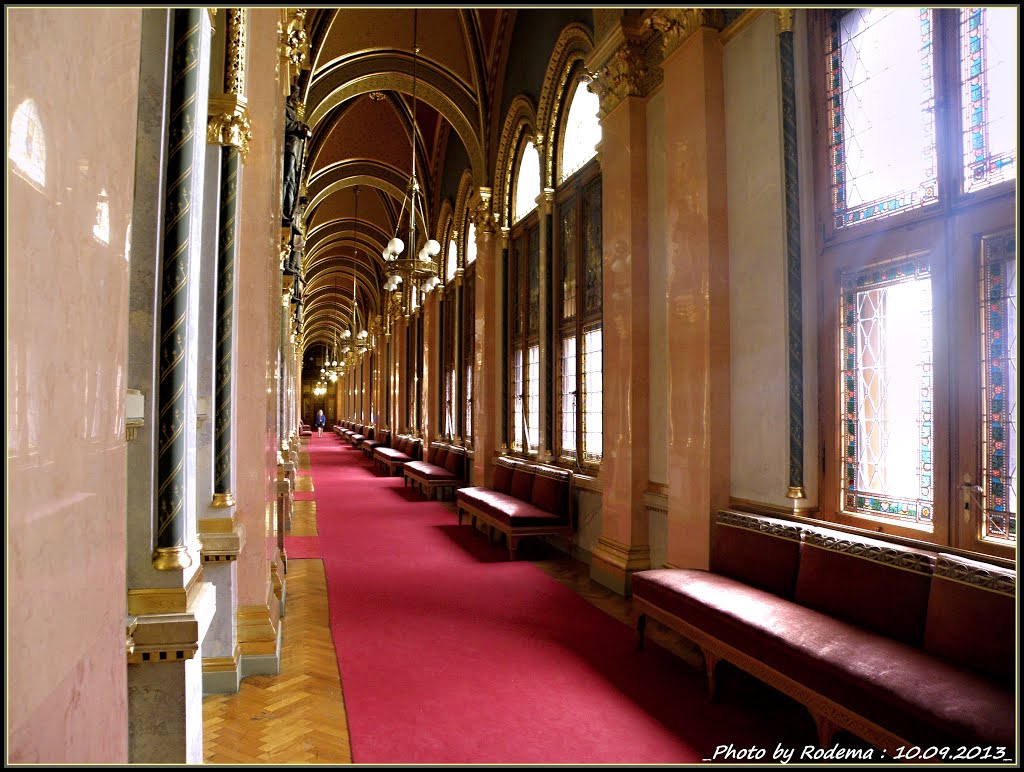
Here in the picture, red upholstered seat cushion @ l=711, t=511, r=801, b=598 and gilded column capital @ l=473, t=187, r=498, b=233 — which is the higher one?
gilded column capital @ l=473, t=187, r=498, b=233

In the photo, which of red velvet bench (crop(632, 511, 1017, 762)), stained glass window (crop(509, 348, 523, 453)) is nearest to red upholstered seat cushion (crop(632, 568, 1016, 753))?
red velvet bench (crop(632, 511, 1017, 762))

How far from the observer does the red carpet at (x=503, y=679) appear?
336cm

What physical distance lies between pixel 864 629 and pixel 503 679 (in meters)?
2.09

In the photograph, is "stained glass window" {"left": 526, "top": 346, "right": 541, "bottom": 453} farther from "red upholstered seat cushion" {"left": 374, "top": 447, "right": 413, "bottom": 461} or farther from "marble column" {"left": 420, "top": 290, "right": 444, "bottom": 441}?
"red upholstered seat cushion" {"left": 374, "top": 447, "right": 413, "bottom": 461}

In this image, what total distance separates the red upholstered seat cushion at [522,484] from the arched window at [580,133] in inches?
160

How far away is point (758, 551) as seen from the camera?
456 centimetres

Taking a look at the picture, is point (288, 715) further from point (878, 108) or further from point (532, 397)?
point (532, 397)

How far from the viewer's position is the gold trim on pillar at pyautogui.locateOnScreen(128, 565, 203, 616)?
2344 mm

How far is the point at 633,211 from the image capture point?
6.73m

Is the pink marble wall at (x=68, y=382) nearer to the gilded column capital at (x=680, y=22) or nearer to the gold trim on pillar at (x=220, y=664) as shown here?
the gold trim on pillar at (x=220, y=664)

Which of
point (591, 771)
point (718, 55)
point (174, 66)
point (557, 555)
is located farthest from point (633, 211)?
point (591, 771)

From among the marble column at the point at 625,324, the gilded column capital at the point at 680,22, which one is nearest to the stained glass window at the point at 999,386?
the gilded column capital at the point at 680,22

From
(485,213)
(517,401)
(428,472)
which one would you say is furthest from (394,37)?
(428,472)

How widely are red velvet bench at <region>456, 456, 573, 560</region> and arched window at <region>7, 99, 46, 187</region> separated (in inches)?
276
